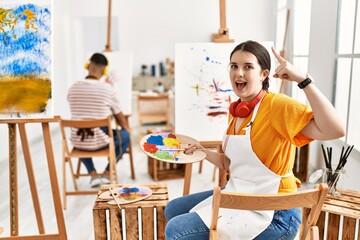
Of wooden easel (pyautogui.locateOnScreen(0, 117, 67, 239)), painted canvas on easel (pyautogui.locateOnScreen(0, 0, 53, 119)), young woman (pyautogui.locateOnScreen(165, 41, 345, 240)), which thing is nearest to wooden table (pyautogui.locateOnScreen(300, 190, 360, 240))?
young woman (pyautogui.locateOnScreen(165, 41, 345, 240))

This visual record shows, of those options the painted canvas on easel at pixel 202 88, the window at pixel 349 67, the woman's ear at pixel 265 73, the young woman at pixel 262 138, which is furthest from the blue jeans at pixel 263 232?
the window at pixel 349 67

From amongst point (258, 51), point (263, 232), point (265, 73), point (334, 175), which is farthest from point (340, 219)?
point (258, 51)

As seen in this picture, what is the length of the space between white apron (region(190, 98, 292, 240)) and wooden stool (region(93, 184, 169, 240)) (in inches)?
12.7

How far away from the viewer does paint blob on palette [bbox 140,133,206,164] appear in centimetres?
175

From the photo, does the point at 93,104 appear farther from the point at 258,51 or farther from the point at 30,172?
the point at 258,51

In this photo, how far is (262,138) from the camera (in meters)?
1.44

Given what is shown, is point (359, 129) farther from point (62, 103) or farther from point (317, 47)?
point (62, 103)

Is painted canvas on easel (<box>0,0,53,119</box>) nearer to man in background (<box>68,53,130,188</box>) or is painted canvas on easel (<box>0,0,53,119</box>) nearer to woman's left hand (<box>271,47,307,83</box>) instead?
man in background (<box>68,53,130,188</box>)

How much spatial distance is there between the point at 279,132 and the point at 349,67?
1.74 meters

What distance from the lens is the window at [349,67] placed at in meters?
2.64

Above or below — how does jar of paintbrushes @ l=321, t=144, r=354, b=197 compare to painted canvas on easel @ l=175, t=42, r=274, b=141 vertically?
below

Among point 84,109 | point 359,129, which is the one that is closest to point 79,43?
point 84,109

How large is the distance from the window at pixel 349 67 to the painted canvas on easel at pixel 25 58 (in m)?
2.11

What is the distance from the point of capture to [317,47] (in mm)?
3314
